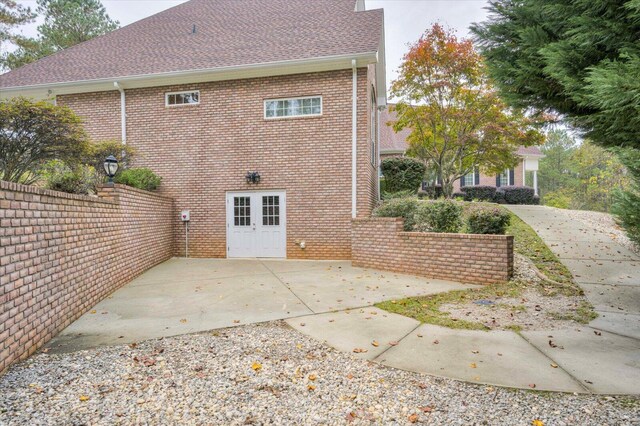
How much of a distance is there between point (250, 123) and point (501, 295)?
7465 mm

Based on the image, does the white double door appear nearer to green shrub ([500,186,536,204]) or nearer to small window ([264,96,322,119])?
small window ([264,96,322,119])

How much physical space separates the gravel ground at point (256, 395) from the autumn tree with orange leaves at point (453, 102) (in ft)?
37.5

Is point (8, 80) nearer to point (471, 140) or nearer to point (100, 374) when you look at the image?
point (100, 374)

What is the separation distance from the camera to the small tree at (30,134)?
6330 mm

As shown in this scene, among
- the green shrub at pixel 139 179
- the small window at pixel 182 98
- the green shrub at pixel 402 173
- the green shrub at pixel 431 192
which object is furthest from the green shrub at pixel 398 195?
the green shrub at pixel 139 179

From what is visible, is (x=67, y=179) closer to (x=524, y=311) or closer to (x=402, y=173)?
(x=524, y=311)

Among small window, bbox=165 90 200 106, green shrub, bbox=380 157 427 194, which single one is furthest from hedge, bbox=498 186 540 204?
small window, bbox=165 90 200 106

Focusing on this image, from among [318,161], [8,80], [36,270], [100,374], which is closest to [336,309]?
[100,374]

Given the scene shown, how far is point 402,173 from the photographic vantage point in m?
12.3

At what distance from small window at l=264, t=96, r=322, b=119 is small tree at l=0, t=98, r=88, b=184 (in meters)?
4.55

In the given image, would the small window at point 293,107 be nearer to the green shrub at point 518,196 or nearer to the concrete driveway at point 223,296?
the concrete driveway at point 223,296

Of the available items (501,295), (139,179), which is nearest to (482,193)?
(501,295)

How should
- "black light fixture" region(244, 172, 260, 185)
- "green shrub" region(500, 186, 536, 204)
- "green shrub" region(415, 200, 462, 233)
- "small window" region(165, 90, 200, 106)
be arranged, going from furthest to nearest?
"green shrub" region(500, 186, 536, 204) → "small window" region(165, 90, 200, 106) → "black light fixture" region(244, 172, 260, 185) → "green shrub" region(415, 200, 462, 233)

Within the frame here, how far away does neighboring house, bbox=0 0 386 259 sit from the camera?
9234mm
